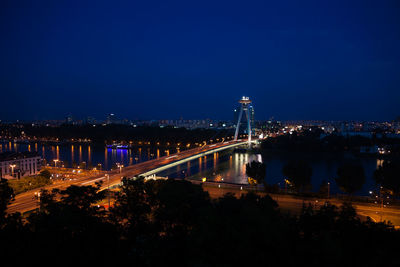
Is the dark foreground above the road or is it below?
above

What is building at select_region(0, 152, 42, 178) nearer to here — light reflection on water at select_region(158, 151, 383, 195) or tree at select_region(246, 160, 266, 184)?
light reflection on water at select_region(158, 151, 383, 195)

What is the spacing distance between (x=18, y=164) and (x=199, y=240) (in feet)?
29.5

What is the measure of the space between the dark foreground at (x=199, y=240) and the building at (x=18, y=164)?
690 centimetres

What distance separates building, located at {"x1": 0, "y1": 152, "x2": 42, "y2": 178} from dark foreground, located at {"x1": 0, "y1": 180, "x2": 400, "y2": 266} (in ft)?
22.6

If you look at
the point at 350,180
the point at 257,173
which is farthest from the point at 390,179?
the point at 257,173

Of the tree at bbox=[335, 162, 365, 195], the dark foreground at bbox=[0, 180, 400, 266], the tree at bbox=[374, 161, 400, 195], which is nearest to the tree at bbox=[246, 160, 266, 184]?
the tree at bbox=[335, 162, 365, 195]

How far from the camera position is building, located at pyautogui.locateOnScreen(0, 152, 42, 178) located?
8484mm

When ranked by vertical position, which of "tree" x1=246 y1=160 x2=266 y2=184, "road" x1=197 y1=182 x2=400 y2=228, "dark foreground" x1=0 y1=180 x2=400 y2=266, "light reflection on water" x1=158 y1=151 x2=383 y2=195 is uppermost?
"dark foreground" x1=0 y1=180 x2=400 y2=266

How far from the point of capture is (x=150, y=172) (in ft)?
25.5

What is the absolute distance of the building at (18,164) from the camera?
8484 millimetres

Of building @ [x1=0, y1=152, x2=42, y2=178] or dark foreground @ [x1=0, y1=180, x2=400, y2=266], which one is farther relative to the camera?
building @ [x1=0, y1=152, x2=42, y2=178]

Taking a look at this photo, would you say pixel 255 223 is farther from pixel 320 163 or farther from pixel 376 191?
pixel 320 163

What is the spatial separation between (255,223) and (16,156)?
370 inches

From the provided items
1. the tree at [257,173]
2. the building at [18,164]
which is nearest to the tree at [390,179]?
the tree at [257,173]
